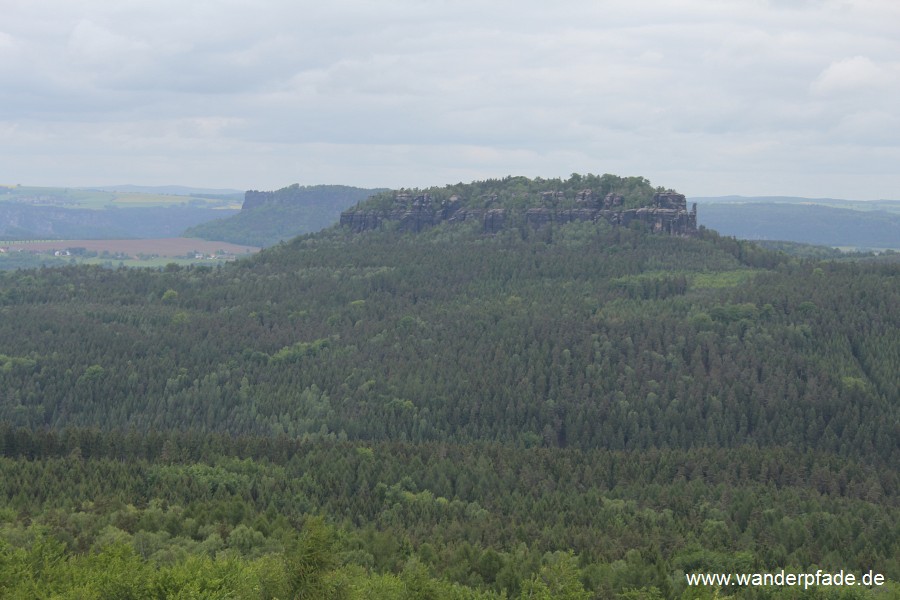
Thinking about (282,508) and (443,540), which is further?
(282,508)

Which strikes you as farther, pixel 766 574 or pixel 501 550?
pixel 501 550

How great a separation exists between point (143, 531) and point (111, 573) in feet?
85.4

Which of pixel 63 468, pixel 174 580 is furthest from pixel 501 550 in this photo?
pixel 63 468

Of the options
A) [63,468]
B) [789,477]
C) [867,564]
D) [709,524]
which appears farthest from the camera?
[789,477]

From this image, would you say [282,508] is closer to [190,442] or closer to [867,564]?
[190,442]

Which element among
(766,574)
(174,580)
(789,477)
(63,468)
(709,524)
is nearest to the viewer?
(174,580)

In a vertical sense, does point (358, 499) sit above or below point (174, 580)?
below

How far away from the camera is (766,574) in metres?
119

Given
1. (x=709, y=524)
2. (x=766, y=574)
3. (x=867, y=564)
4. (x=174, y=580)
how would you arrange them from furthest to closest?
(x=709, y=524)
(x=867, y=564)
(x=766, y=574)
(x=174, y=580)

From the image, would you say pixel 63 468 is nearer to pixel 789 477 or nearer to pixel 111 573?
pixel 111 573

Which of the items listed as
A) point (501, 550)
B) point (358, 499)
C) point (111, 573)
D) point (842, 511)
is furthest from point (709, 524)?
point (111, 573)

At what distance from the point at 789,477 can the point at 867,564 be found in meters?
45.8

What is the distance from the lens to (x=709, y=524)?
144 metres

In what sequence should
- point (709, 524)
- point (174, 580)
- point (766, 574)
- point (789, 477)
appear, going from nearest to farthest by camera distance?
point (174, 580)
point (766, 574)
point (709, 524)
point (789, 477)
